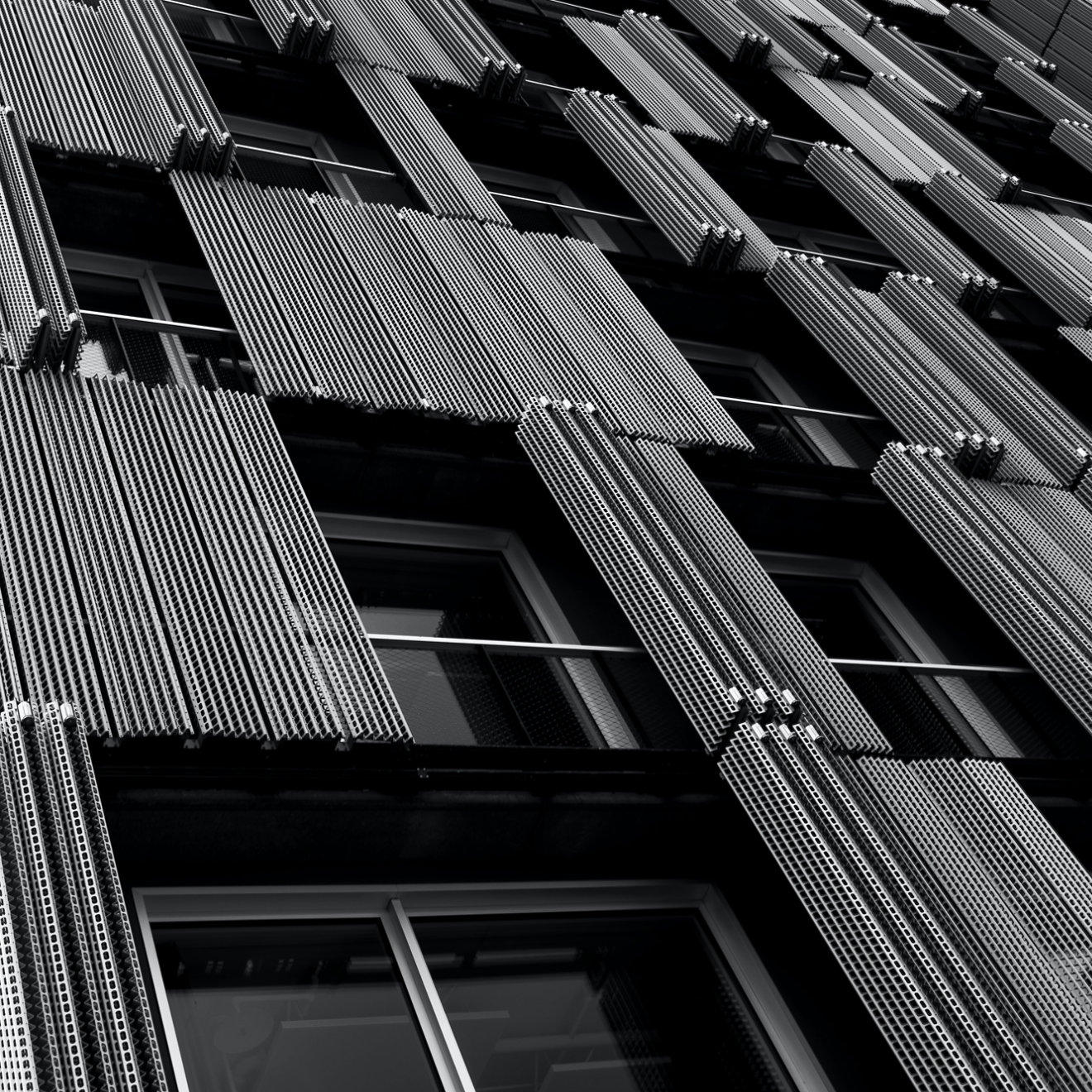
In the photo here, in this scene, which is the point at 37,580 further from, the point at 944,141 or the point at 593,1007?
the point at 944,141

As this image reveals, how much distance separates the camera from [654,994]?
10.0m

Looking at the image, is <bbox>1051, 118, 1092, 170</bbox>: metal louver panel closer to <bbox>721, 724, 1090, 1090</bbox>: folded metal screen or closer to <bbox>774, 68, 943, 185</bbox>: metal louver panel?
<bbox>774, 68, 943, 185</bbox>: metal louver panel

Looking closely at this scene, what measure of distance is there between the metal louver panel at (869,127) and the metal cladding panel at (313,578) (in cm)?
1308

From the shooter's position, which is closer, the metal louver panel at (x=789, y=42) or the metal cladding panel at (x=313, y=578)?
the metal cladding panel at (x=313, y=578)

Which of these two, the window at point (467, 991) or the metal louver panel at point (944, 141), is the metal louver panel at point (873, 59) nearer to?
the metal louver panel at point (944, 141)

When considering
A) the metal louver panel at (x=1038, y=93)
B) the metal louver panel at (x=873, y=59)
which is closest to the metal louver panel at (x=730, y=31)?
the metal louver panel at (x=873, y=59)

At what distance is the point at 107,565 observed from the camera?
33.0 ft

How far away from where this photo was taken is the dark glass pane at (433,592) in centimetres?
1206

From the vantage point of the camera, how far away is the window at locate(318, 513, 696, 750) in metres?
10.7

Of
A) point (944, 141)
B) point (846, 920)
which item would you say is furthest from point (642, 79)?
point (846, 920)

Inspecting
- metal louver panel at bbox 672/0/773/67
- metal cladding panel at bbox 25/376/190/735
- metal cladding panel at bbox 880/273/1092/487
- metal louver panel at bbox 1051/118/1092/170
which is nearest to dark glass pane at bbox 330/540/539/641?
metal cladding panel at bbox 25/376/190/735

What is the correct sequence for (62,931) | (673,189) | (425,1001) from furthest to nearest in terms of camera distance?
1. (673,189)
2. (425,1001)
3. (62,931)

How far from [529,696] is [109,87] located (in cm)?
882

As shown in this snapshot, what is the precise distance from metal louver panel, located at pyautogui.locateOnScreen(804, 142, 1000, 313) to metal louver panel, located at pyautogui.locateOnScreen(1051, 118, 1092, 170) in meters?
5.44
